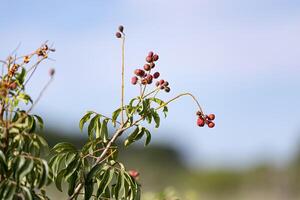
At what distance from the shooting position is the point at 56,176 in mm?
2826

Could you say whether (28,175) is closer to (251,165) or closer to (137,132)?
(137,132)

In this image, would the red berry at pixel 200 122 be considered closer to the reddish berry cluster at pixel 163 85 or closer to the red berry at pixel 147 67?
the reddish berry cluster at pixel 163 85

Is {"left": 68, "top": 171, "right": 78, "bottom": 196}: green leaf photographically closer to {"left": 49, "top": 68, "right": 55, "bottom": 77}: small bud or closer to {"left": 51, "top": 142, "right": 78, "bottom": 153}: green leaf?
{"left": 51, "top": 142, "right": 78, "bottom": 153}: green leaf

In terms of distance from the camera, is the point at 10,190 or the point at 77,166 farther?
the point at 77,166

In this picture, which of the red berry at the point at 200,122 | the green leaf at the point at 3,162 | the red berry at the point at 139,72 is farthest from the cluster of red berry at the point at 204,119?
the green leaf at the point at 3,162

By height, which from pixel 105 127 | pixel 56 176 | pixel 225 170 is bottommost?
pixel 225 170

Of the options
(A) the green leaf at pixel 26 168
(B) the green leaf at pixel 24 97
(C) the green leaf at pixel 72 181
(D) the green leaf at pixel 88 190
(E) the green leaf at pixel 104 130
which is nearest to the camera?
(A) the green leaf at pixel 26 168

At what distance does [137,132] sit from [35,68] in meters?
0.48

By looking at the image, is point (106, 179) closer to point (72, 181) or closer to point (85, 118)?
point (72, 181)

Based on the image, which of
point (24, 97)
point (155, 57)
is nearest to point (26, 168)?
point (24, 97)

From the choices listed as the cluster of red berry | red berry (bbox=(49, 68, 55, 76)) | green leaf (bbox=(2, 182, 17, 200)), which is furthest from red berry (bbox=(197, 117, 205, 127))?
green leaf (bbox=(2, 182, 17, 200))

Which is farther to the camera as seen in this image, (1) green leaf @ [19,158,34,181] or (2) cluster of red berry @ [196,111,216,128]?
(2) cluster of red berry @ [196,111,216,128]

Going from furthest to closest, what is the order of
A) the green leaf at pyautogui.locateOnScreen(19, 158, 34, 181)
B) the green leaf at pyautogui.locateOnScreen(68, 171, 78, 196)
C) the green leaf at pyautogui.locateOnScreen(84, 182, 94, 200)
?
the green leaf at pyautogui.locateOnScreen(68, 171, 78, 196) → the green leaf at pyautogui.locateOnScreen(84, 182, 94, 200) → the green leaf at pyautogui.locateOnScreen(19, 158, 34, 181)

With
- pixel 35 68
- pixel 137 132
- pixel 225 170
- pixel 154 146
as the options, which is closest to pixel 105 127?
pixel 137 132
